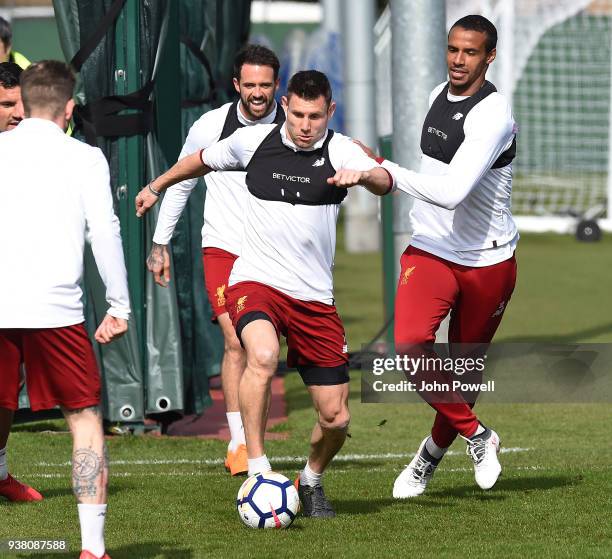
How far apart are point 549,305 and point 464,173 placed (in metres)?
10.3

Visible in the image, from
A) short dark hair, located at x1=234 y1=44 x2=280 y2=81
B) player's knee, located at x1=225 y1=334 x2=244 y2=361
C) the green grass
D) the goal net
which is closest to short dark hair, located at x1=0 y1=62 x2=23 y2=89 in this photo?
short dark hair, located at x1=234 y1=44 x2=280 y2=81

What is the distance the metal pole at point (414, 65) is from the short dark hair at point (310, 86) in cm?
485

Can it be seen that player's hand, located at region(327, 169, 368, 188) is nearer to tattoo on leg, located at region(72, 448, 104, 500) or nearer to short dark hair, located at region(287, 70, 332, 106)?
short dark hair, located at region(287, 70, 332, 106)

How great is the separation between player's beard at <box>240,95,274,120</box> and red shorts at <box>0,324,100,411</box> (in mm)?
3008

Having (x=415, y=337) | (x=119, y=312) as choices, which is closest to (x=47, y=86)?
(x=119, y=312)

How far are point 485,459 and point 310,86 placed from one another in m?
2.15

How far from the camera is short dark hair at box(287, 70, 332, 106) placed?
6.55m

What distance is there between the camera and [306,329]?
677 centimetres

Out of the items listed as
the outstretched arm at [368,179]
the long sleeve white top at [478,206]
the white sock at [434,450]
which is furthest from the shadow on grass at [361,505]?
the outstretched arm at [368,179]

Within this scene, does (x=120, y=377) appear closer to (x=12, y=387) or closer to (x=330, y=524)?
(x=330, y=524)

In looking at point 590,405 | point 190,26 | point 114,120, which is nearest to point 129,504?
point 114,120

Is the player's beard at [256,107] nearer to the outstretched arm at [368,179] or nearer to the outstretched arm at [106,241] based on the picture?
the outstretched arm at [368,179]

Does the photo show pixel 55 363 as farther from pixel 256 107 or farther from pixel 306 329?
pixel 256 107

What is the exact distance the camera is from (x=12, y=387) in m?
5.59
